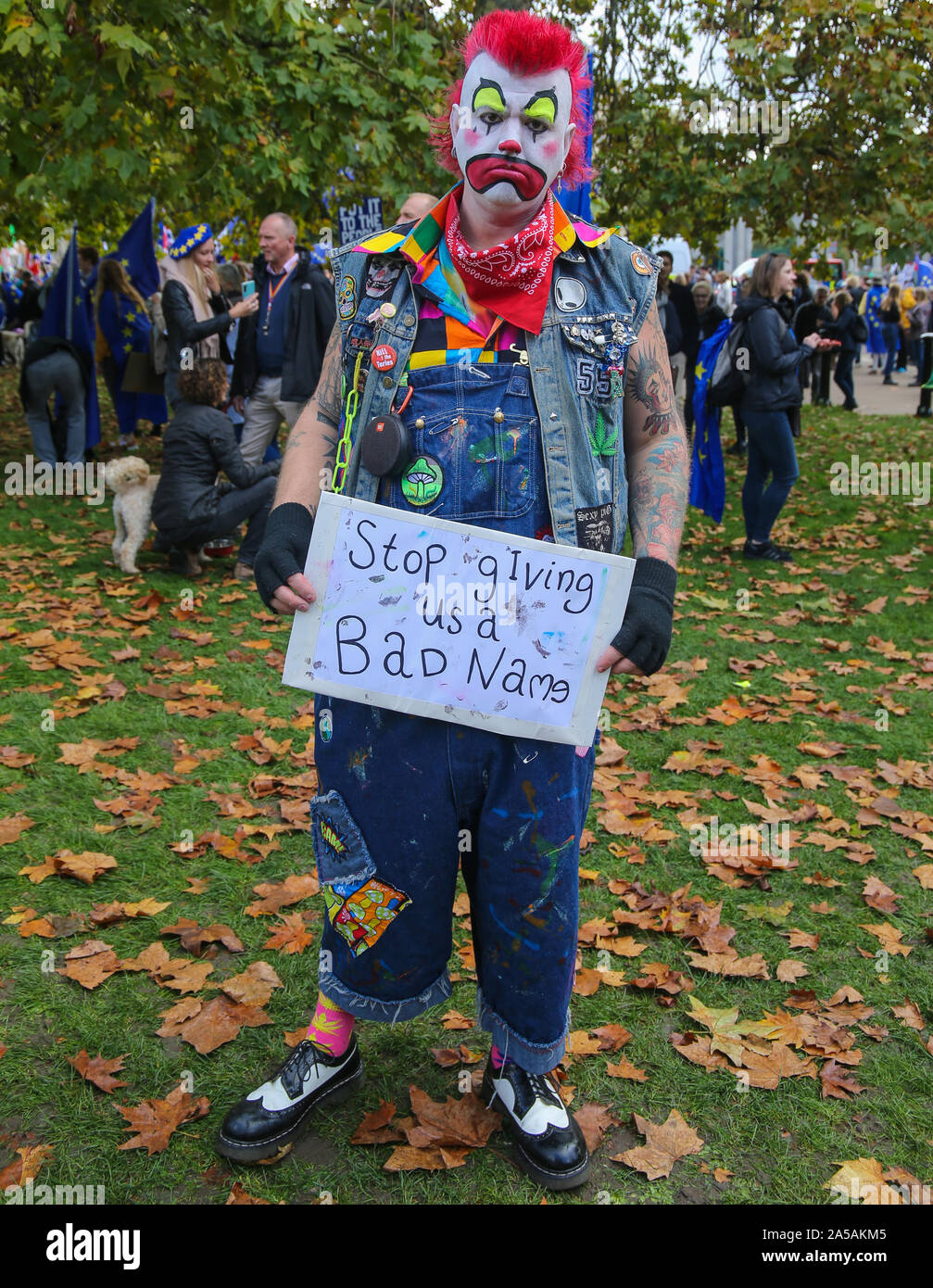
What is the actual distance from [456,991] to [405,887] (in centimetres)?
108

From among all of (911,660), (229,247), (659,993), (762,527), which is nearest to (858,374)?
(229,247)

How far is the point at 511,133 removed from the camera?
2033 millimetres

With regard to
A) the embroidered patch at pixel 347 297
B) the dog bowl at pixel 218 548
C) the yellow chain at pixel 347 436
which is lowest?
the dog bowl at pixel 218 548

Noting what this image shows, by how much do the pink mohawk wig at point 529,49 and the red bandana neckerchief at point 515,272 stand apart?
26 centimetres

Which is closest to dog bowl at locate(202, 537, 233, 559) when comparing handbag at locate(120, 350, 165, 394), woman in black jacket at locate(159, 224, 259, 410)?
woman in black jacket at locate(159, 224, 259, 410)

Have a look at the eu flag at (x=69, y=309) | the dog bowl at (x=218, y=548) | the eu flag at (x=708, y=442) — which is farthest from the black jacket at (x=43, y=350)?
the eu flag at (x=708, y=442)

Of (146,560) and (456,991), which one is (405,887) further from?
(146,560)

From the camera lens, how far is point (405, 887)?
7.30 ft

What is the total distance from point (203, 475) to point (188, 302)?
98.2 inches

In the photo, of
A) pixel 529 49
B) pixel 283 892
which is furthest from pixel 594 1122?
pixel 529 49

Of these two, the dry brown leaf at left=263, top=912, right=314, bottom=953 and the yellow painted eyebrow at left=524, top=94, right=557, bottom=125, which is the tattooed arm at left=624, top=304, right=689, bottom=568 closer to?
the yellow painted eyebrow at left=524, top=94, right=557, bottom=125

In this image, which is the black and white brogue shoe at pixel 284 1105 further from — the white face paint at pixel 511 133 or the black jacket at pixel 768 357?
the black jacket at pixel 768 357

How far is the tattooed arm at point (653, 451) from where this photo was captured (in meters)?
2.18

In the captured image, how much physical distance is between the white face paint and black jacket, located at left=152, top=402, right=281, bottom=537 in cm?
525
